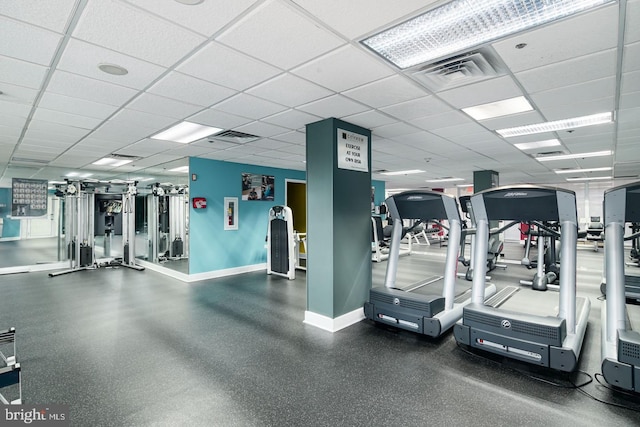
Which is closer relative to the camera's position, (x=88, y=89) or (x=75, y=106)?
(x=88, y=89)

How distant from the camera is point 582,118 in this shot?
3.85 m

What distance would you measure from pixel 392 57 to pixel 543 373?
9.72ft

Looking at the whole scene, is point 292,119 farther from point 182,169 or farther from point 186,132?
point 182,169

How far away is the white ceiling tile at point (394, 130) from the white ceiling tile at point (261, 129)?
1.28 meters

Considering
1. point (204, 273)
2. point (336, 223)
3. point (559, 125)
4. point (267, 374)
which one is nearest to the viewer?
point (267, 374)

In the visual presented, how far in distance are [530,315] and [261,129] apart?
370cm

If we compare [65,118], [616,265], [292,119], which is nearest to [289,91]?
[292,119]

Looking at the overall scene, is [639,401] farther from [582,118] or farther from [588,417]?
[582,118]

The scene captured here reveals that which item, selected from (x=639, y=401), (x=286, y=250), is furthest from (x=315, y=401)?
(x=286, y=250)

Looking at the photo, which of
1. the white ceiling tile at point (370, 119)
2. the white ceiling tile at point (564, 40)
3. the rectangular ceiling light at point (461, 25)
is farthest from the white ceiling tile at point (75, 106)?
the white ceiling tile at point (564, 40)

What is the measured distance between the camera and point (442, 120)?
12.7 ft

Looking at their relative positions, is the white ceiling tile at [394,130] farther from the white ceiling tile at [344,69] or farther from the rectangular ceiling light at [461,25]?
the rectangular ceiling light at [461,25]

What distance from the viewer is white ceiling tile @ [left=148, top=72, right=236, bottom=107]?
2680mm

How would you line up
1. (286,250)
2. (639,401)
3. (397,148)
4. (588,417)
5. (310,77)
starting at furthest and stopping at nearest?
(286,250), (397,148), (310,77), (639,401), (588,417)
